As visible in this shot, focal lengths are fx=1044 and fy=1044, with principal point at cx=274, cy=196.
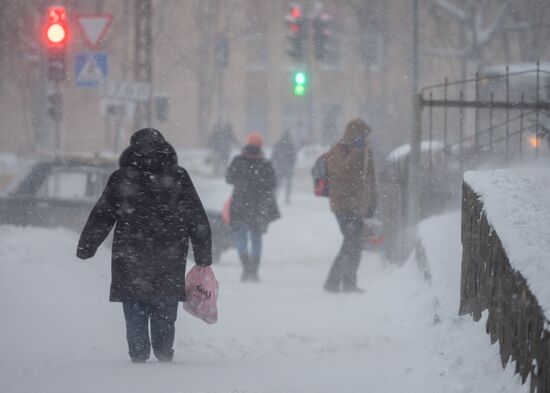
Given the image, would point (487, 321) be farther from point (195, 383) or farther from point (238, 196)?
point (238, 196)

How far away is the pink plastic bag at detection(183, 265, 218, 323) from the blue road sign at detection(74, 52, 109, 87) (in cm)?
916

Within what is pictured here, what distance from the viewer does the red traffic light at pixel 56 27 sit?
14.1 m

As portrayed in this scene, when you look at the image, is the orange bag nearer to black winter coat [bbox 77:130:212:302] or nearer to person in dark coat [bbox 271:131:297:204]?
black winter coat [bbox 77:130:212:302]

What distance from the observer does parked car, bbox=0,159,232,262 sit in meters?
12.1

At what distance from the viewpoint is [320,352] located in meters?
7.10

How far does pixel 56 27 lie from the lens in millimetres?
14125

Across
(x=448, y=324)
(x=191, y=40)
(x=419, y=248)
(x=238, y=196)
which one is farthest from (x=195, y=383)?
(x=191, y=40)

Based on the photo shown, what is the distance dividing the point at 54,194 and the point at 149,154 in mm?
6314

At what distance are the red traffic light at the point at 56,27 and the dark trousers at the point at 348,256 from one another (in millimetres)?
5535

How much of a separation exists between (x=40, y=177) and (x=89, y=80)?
3191 millimetres

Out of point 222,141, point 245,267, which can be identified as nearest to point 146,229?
point 245,267

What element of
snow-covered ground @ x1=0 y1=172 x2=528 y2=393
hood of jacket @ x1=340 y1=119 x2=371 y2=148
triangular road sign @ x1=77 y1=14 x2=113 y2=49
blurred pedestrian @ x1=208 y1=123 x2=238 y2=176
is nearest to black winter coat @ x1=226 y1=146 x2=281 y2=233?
snow-covered ground @ x1=0 y1=172 x2=528 y2=393

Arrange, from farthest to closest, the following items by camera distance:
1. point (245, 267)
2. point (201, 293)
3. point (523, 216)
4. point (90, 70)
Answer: point (90, 70) → point (245, 267) → point (201, 293) → point (523, 216)

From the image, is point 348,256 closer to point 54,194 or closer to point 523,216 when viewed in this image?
point 54,194
